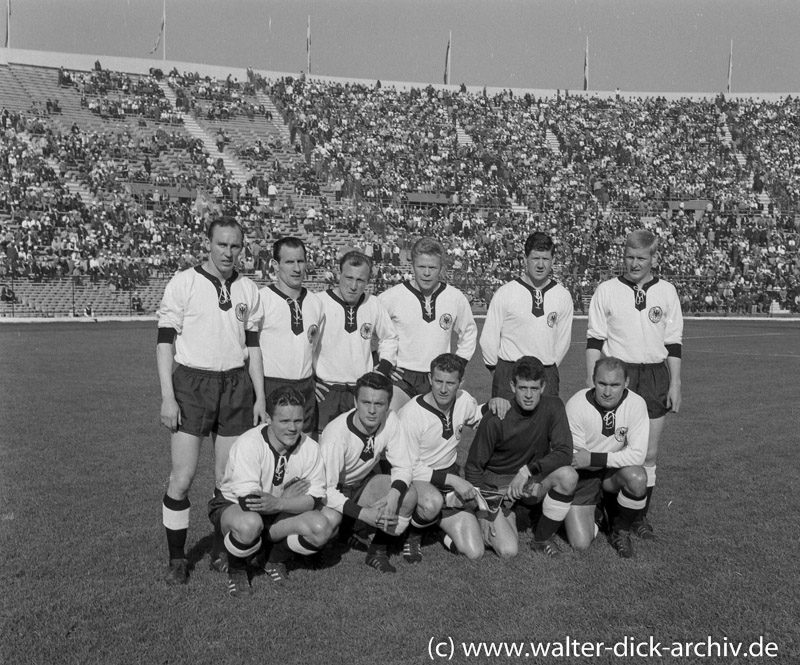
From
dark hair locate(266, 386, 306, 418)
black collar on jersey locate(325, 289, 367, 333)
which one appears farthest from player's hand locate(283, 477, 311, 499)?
black collar on jersey locate(325, 289, 367, 333)

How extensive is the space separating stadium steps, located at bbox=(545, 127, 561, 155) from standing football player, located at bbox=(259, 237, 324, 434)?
3886 centimetres

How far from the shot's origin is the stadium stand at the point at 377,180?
1182 inches

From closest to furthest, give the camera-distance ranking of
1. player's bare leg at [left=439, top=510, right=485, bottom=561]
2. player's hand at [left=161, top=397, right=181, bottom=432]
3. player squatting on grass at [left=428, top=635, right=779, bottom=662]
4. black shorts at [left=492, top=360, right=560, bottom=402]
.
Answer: player squatting on grass at [left=428, top=635, right=779, bottom=662], player's hand at [left=161, top=397, right=181, bottom=432], player's bare leg at [left=439, top=510, right=485, bottom=561], black shorts at [left=492, top=360, right=560, bottom=402]

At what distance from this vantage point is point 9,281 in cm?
2692

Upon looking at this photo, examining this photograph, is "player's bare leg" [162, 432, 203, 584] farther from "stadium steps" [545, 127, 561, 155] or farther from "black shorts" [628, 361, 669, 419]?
"stadium steps" [545, 127, 561, 155]

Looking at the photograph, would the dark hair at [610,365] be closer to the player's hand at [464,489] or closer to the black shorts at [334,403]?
the player's hand at [464,489]

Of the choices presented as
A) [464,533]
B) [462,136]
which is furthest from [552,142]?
[464,533]

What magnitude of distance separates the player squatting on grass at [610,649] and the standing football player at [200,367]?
1734mm

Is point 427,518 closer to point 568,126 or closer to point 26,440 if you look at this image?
point 26,440

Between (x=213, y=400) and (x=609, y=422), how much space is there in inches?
105

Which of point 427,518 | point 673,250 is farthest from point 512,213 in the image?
point 427,518

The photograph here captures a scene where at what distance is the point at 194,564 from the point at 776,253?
37.7 meters

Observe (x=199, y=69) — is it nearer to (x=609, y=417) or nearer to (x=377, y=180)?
(x=377, y=180)

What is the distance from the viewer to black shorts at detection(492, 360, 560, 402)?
6.26m
